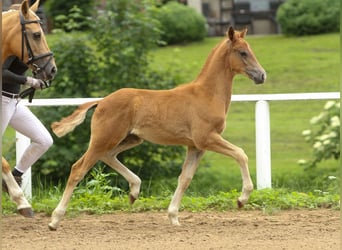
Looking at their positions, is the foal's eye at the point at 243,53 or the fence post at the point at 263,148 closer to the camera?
the foal's eye at the point at 243,53

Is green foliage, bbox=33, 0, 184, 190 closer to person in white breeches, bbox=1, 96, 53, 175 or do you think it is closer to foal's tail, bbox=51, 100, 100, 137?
person in white breeches, bbox=1, 96, 53, 175

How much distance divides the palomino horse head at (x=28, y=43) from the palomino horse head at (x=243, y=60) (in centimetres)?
164

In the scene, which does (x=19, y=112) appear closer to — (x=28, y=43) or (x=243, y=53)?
(x=28, y=43)

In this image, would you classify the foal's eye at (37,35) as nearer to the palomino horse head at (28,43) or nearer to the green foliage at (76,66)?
the palomino horse head at (28,43)

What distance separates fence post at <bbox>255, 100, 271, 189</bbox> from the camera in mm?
10648

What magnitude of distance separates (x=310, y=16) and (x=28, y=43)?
1840 centimetres

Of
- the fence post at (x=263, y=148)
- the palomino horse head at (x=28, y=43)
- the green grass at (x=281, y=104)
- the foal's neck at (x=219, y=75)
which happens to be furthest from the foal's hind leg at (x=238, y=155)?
the green grass at (x=281, y=104)

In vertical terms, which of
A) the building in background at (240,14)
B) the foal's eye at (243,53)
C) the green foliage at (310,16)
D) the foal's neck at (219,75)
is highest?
the foal's eye at (243,53)

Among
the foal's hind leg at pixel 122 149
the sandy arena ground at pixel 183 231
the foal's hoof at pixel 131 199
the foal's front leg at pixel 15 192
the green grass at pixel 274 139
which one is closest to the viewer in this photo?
the sandy arena ground at pixel 183 231

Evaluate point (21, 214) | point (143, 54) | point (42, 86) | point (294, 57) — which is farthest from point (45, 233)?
point (294, 57)

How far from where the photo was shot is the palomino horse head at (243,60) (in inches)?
344

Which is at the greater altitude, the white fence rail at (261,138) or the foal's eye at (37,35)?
the foal's eye at (37,35)

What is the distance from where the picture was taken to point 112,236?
8.21 meters

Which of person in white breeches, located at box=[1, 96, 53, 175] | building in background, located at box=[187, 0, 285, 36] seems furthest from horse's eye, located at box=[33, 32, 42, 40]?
building in background, located at box=[187, 0, 285, 36]
